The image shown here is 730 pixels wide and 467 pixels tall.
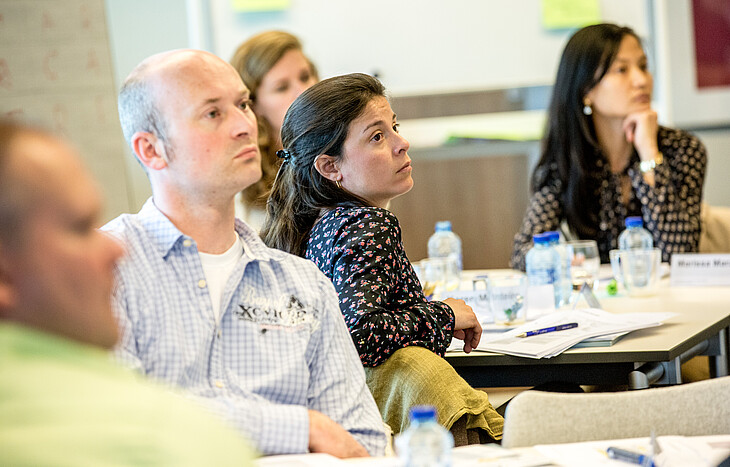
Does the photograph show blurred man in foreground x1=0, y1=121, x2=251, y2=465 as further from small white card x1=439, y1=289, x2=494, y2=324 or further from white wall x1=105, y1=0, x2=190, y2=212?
white wall x1=105, y1=0, x2=190, y2=212

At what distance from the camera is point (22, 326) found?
809mm

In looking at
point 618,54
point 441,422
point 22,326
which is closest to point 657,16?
point 618,54

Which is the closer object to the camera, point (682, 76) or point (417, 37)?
point (682, 76)

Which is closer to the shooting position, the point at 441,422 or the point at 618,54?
the point at 441,422

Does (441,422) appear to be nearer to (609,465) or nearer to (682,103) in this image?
(609,465)

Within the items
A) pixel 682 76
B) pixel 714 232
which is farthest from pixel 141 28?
pixel 714 232

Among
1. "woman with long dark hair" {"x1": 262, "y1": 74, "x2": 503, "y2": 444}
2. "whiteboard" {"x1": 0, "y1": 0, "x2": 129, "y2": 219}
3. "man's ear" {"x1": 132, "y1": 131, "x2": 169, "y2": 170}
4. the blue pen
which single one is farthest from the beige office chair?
"whiteboard" {"x1": 0, "y1": 0, "x2": 129, "y2": 219}

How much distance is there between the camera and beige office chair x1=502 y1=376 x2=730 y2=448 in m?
1.35

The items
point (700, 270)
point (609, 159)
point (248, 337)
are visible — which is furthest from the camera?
point (609, 159)

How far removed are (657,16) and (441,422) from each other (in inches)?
130

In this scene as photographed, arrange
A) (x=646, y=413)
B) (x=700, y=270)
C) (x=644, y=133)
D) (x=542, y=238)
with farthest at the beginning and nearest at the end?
(x=644, y=133)
(x=700, y=270)
(x=542, y=238)
(x=646, y=413)

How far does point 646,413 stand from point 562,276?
52.1 inches

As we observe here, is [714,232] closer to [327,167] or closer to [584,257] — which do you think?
[584,257]

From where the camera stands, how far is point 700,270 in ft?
9.01
